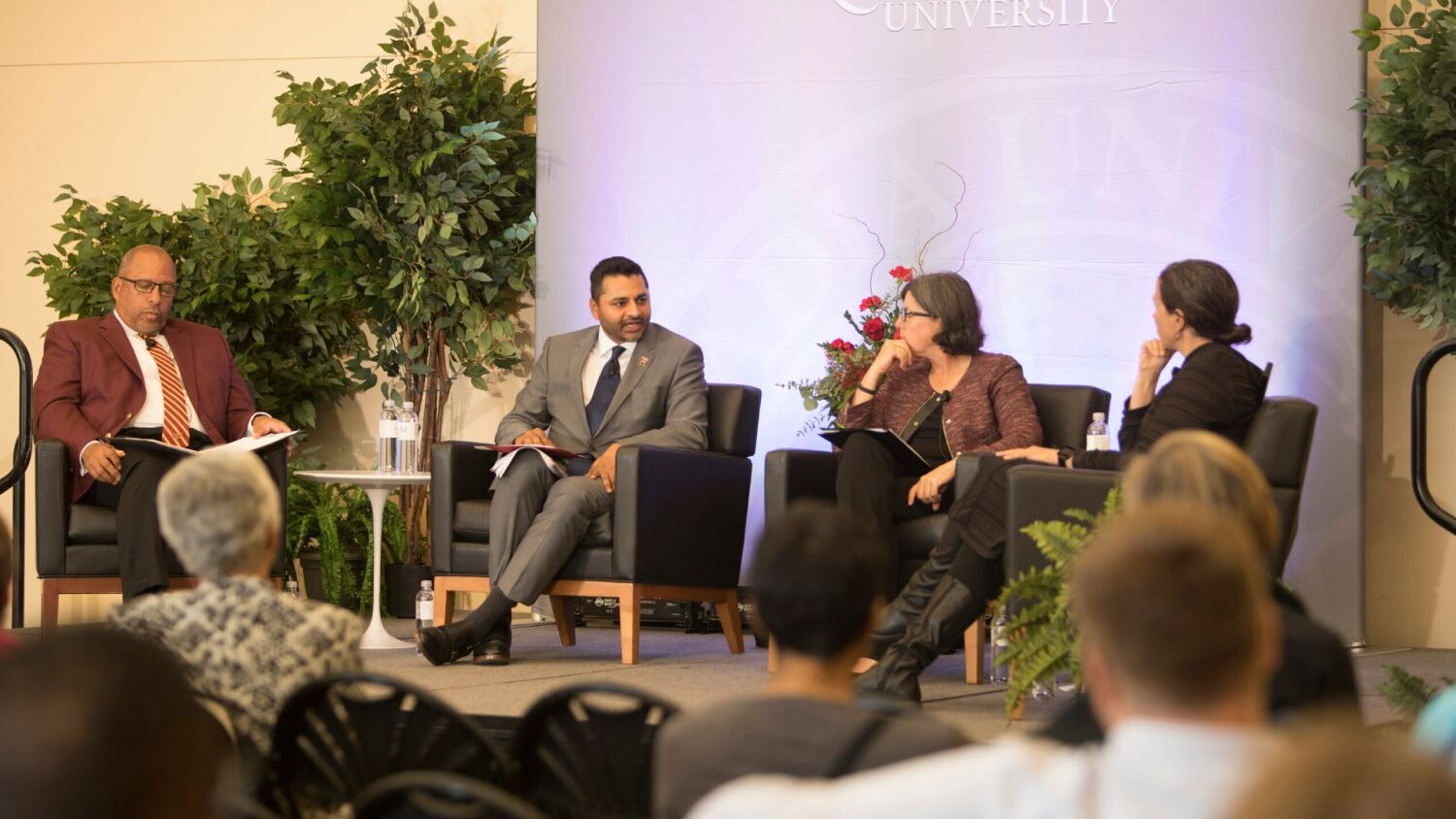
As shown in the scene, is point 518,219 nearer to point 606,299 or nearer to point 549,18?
point 549,18

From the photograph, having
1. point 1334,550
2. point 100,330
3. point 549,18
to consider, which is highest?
point 549,18

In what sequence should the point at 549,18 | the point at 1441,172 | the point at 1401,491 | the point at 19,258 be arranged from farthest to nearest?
1. the point at 19,258
2. the point at 549,18
3. the point at 1401,491
4. the point at 1441,172

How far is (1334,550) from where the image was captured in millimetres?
5629

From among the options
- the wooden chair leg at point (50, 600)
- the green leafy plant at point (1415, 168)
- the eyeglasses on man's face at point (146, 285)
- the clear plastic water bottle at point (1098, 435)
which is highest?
the green leafy plant at point (1415, 168)

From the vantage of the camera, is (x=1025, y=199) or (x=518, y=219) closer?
(x=1025, y=199)

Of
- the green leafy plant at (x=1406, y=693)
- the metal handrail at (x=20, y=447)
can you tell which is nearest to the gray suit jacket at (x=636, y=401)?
the metal handrail at (x=20, y=447)

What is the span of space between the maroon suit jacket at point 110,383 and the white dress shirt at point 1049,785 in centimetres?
459

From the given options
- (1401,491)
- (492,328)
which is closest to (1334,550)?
(1401,491)

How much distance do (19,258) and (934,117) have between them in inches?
164

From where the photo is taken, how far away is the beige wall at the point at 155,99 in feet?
23.5

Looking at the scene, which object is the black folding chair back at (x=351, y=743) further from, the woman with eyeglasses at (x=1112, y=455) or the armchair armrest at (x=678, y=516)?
the armchair armrest at (x=678, y=516)

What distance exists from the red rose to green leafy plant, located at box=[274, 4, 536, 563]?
1505mm

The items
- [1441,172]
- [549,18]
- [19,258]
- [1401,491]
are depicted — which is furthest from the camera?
[19,258]

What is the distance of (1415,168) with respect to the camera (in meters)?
5.30
